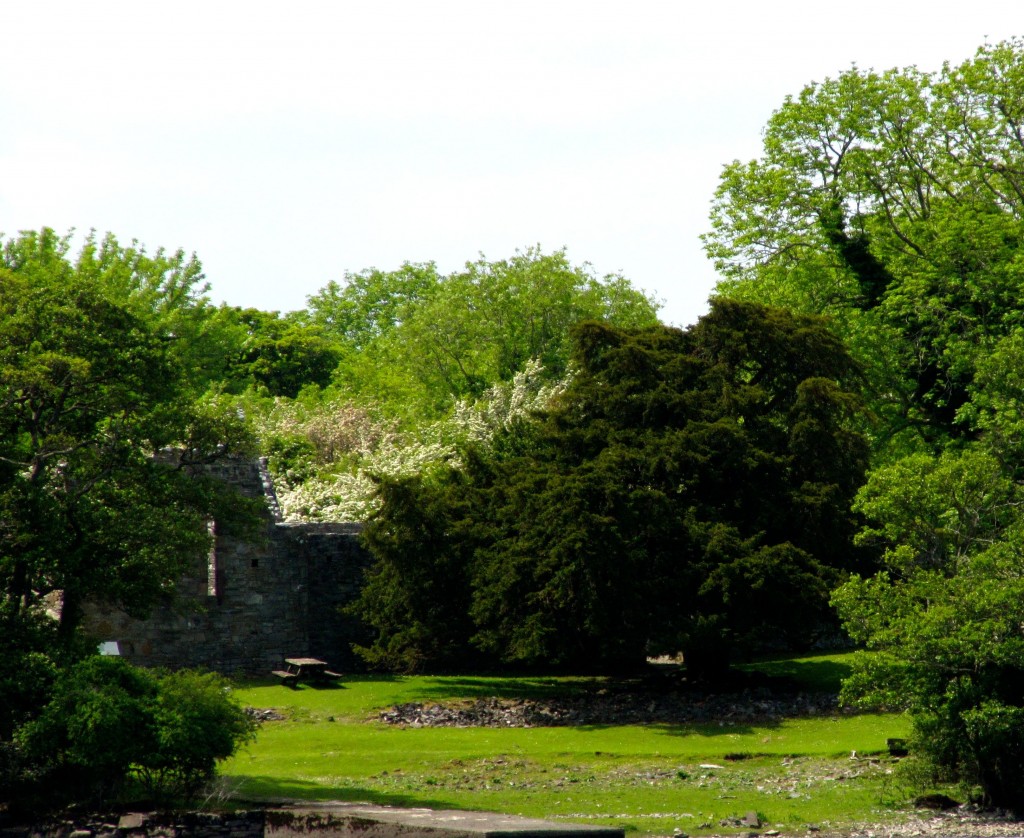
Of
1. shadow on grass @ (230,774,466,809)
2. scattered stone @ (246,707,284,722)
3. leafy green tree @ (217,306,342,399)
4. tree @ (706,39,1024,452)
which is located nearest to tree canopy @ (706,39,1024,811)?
tree @ (706,39,1024,452)

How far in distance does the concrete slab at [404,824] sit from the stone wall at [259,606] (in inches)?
560

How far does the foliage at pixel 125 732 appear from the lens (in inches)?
671

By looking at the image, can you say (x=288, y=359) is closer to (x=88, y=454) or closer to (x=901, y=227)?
(x=901, y=227)

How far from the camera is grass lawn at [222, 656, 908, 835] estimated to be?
17859mm

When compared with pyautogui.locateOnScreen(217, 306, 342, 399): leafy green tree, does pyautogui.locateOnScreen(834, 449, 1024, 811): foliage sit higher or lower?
lower

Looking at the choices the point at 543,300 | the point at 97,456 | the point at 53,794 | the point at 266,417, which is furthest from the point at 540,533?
the point at 543,300

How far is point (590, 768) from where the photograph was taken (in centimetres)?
2142

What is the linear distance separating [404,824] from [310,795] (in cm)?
314

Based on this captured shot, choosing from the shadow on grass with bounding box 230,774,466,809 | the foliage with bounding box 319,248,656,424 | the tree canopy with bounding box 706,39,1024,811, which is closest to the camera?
the shadow on grass with bounding box 230,774,466,809

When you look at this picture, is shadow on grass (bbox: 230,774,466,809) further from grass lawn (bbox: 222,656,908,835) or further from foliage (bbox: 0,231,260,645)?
foliage (bbox: 0,231,260,645)

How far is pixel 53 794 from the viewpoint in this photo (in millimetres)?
17578

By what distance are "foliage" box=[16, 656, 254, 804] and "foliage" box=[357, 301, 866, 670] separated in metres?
10.5

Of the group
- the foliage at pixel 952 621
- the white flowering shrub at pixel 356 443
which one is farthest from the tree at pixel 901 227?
the foliage at pixel 952 621

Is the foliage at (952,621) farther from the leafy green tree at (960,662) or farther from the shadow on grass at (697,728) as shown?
the shadow on grass at (697,728)
